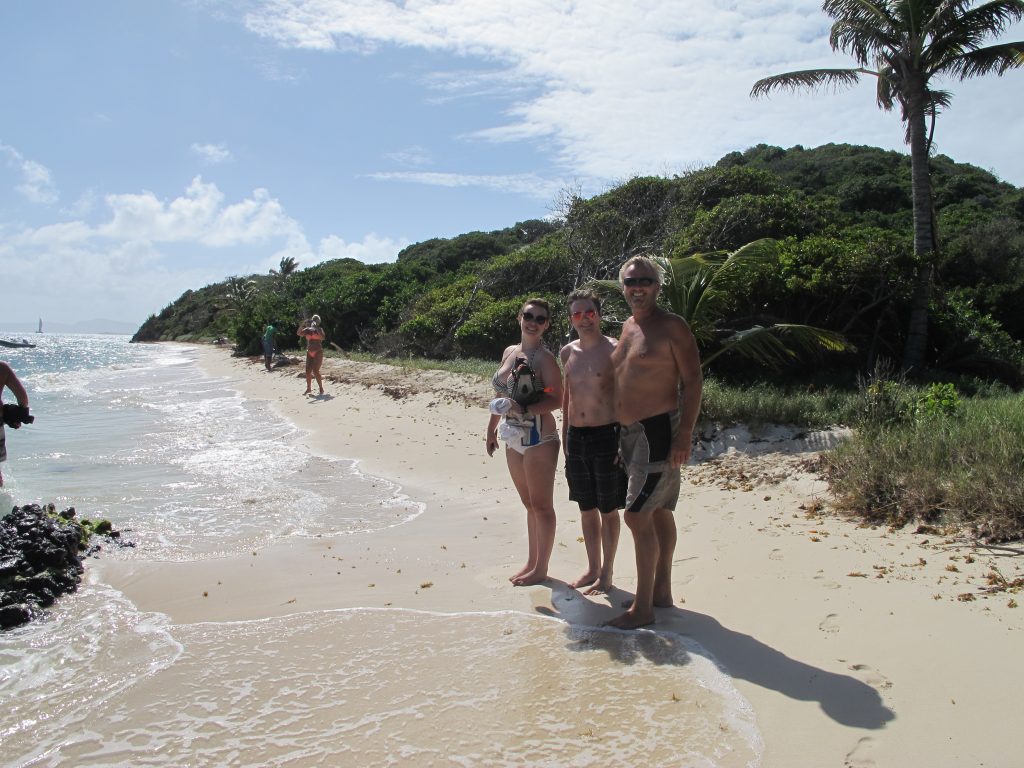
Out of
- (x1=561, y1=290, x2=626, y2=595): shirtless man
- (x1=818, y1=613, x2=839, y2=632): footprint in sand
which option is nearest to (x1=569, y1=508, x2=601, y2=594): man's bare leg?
(x1=561, y1=290, x2=626, y2=595): shirtless man

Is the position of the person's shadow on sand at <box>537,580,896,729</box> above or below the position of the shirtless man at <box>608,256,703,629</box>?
below

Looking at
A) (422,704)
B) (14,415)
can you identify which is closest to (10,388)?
(14,415)

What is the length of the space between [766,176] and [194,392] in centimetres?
1596

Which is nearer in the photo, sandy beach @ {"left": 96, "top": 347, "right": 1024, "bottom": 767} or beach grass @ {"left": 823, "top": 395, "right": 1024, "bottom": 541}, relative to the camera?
sandy beach @ {"left": 96, "top": 347, "right": 1024, "bottom": 767}

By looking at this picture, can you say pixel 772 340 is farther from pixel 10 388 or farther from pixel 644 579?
pixel 10 388

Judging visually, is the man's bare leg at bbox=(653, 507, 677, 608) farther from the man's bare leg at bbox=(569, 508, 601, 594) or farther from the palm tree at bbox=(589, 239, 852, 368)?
the palm tree at bbox=(589, 239, 852, 368)

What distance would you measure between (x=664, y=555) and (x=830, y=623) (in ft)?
2.99

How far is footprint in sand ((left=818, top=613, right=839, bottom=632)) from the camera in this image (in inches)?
146

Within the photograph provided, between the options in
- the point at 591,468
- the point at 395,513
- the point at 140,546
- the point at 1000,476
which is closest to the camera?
the point at 591,468

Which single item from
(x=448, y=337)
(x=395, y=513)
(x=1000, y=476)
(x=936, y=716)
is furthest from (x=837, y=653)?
(x=448, y=337)

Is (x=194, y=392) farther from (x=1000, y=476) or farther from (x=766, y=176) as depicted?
(x=1000, y=476)

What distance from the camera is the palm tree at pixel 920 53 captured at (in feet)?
37.7

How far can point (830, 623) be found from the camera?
3.76 meters

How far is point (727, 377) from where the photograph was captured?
10695 mm
